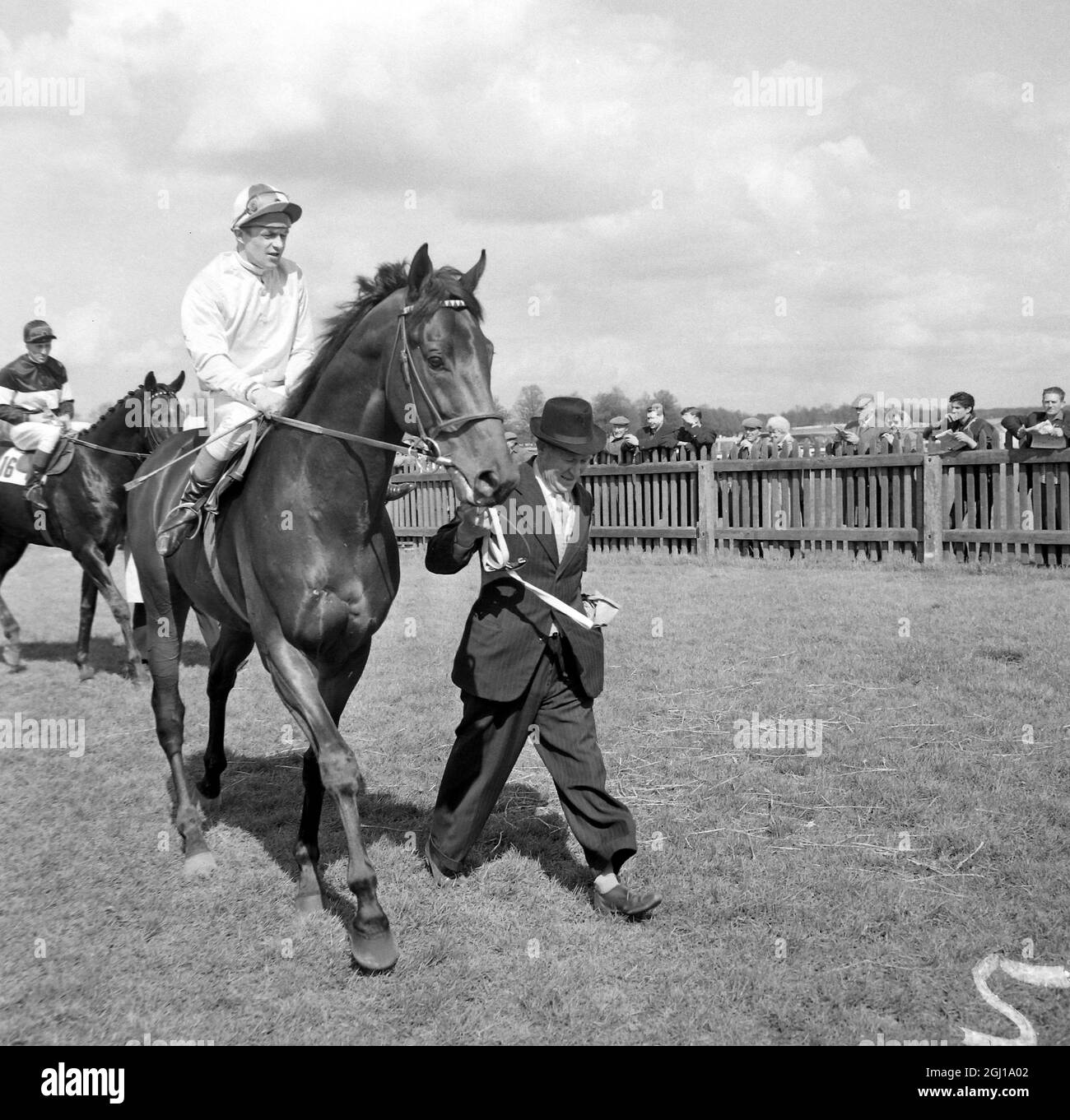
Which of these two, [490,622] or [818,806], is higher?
[490,622]

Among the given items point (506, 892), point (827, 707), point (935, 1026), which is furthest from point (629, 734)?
point (935, 1026)

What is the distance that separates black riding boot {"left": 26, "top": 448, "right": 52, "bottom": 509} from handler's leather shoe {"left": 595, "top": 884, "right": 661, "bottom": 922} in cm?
879

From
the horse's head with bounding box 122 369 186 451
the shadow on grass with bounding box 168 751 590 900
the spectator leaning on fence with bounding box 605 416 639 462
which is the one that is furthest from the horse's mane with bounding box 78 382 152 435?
the spectator leaning on fence with bounding box 605 416 639 462

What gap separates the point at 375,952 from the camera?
4258 mm

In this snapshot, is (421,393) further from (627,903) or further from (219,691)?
(219,691)

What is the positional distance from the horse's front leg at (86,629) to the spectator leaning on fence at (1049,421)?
1123 centimetres

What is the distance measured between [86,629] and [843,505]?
10.3 metres

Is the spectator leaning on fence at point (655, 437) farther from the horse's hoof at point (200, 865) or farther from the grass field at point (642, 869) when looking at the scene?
the horse's hoof at point (200, 865)

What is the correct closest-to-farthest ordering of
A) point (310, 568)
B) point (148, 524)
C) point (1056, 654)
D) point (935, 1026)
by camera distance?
point (935, 1026) < point (310, 568) < point (148, 524) < point (1056, 654)

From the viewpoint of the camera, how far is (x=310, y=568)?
464 centimetres

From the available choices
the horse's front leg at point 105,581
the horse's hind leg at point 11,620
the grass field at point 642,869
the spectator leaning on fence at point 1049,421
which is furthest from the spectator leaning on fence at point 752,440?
the horse's hind leg at point 11,620

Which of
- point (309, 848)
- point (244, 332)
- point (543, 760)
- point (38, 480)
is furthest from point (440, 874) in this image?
point (38, 480)

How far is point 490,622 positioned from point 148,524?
112 inches
